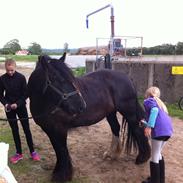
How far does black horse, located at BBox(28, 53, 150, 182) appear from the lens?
4.07 metres

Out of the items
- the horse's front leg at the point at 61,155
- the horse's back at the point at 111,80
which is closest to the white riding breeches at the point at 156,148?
the horse's front leg at the point at 61,155

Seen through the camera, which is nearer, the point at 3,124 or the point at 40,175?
the point at 40,175

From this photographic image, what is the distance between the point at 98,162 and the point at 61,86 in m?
1.64

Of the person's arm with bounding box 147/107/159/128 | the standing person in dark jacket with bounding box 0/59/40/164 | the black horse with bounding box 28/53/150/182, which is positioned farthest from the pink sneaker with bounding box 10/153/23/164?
the person's arm with bounding box 147/107/159/128

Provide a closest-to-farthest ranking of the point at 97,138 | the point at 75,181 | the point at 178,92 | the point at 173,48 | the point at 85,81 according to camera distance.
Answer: the point at 75,181, the point at 85,81, the point at 97,138, the point at 178,92, the point at 173,48

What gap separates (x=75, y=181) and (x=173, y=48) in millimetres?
22036

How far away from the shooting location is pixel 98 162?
5180 mm

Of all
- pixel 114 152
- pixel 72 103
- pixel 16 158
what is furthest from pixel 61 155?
pixel 114 152

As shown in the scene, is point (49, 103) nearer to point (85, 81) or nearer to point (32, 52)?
point (85, 81)

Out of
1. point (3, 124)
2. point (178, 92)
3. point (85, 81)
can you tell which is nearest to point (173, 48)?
point (178, 92)

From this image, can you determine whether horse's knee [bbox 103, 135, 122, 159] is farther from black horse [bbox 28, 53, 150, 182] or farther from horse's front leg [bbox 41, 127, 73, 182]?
horse's front leg [bbox 41, 127, 73, 182]

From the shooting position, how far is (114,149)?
5.29 m

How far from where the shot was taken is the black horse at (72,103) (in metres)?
4.07

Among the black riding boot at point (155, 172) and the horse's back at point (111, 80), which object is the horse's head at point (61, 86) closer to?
the horse's back at point (111, 80)
